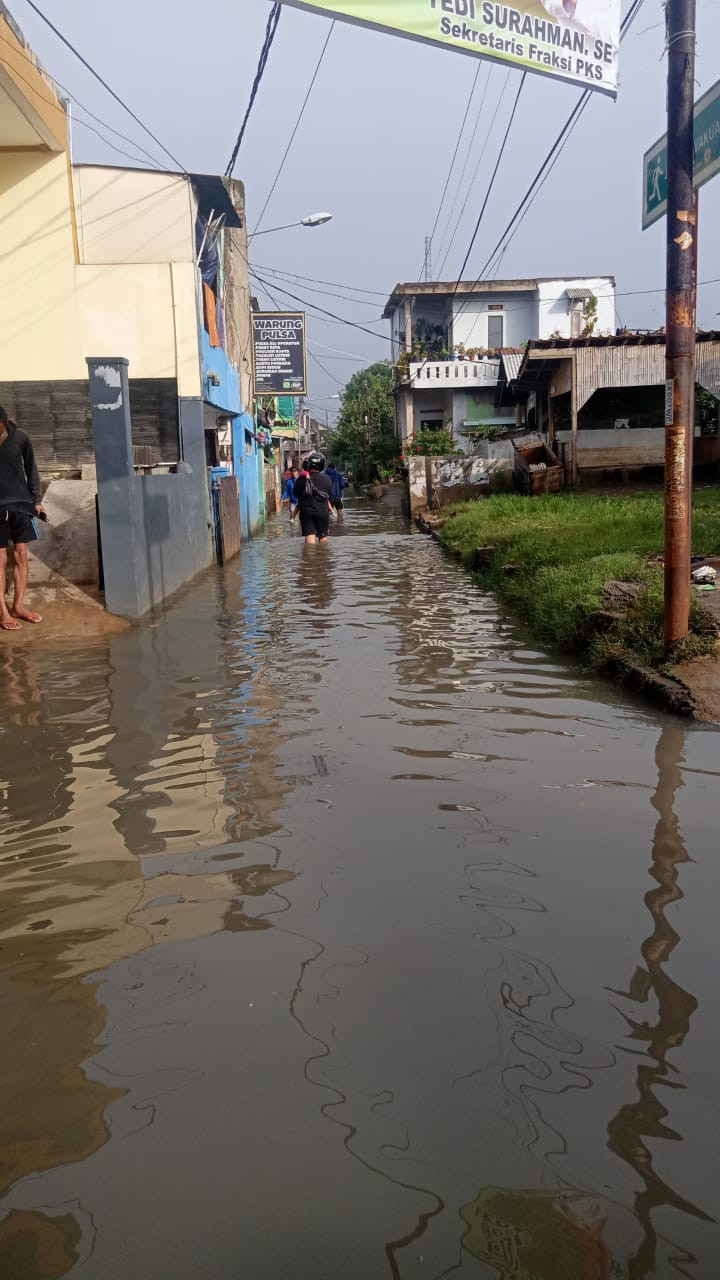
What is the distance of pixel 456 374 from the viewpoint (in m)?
36.4

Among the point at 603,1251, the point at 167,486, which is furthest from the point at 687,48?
the point at 167,486

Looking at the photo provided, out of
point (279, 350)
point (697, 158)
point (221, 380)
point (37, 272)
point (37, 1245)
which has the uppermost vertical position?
point (279, 350)

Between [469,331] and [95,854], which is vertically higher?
[469,331]

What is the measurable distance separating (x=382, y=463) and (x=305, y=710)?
126 feet

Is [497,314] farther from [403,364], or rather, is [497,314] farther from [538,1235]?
[538,1235]

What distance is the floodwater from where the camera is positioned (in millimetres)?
1693

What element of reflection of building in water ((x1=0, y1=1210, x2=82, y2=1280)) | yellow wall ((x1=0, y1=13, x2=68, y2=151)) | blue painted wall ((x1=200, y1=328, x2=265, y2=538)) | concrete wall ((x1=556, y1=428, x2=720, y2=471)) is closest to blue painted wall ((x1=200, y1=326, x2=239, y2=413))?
blue painted wall ((x1=200, y1=328, x2=265, y2=538))

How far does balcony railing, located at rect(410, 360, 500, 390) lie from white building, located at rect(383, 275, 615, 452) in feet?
0.13

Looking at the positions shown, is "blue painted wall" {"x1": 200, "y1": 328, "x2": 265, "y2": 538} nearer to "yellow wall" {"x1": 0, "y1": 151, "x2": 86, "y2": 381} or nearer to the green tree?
"yellow wall" {"x1": 0, "y1": 151, "x2": 86, "y2": 381}

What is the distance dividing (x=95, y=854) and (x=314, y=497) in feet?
42.0

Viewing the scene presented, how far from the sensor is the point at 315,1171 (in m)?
1.81

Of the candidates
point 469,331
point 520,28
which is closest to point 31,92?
point 520,28

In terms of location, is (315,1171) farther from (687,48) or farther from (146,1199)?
(687,48)

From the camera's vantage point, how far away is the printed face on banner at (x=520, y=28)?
4.71 metres
